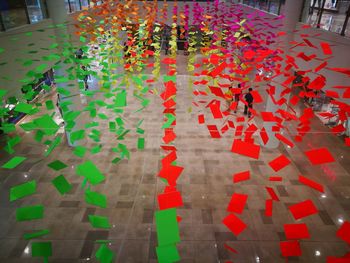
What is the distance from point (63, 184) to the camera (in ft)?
9.43

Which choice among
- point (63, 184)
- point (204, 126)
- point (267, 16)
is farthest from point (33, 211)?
point (267, 16)

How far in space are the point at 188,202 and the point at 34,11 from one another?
4.86 m

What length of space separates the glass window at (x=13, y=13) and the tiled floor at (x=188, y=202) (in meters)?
3.06

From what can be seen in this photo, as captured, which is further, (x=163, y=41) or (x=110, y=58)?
(x=163, y=41)

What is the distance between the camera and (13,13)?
453 centimetres

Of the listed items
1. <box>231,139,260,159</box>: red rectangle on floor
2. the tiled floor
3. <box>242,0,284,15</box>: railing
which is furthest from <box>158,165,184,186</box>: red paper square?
<box>242,0,284,15</box>: railing

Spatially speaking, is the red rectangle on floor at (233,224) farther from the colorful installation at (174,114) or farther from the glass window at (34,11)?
the glass window at (34,11)

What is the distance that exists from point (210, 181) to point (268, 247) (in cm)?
174

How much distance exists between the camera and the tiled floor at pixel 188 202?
12.9 feet

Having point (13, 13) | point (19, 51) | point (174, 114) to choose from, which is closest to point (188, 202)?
point (174, 114)

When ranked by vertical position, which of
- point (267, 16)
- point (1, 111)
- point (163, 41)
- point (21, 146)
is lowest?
point (21, 146)

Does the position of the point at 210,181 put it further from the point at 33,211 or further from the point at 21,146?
the point at 21,146

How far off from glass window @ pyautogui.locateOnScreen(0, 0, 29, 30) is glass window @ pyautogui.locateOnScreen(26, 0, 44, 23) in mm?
172

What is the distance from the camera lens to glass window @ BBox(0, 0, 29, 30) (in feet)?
13.9
